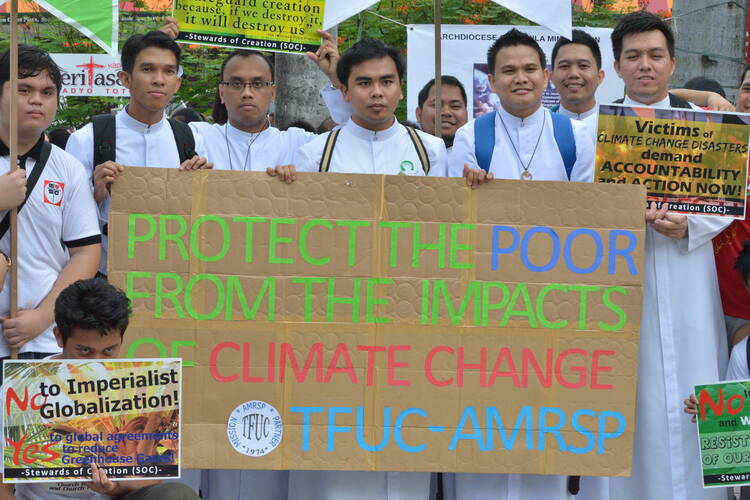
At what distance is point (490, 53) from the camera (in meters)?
5.47

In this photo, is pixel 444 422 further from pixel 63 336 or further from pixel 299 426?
pixel 63 336

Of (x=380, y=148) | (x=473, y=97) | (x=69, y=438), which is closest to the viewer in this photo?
(x=69, y=438)

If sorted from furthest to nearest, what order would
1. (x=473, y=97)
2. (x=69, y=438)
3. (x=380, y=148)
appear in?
1. (x=473, y=97)
2. (x=380, y=148)
3. (x=69, y=438)

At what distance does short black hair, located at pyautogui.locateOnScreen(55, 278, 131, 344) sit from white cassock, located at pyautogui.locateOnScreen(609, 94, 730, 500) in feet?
7.94

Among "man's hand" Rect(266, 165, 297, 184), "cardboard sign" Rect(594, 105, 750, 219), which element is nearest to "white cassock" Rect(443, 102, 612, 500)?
"cardboard sign" Rect(594, 105, 750, 219)

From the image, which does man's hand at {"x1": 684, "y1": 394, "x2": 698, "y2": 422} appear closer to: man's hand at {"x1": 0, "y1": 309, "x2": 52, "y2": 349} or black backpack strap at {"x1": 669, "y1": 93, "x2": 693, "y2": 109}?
→ black backpack strap at {"x1": 669, "y1": 93, "x2": 693, "y2": 109}

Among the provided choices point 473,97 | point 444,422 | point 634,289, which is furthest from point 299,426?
point 473,97

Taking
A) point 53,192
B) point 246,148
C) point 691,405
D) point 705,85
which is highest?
point 705,85

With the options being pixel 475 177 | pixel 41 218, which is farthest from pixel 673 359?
pixel 41 218

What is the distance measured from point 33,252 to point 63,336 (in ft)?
2.48

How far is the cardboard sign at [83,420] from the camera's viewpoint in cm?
390

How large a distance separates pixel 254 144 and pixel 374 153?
79 cm

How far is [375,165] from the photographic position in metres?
5.28

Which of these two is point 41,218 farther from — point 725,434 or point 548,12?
point 725,434
